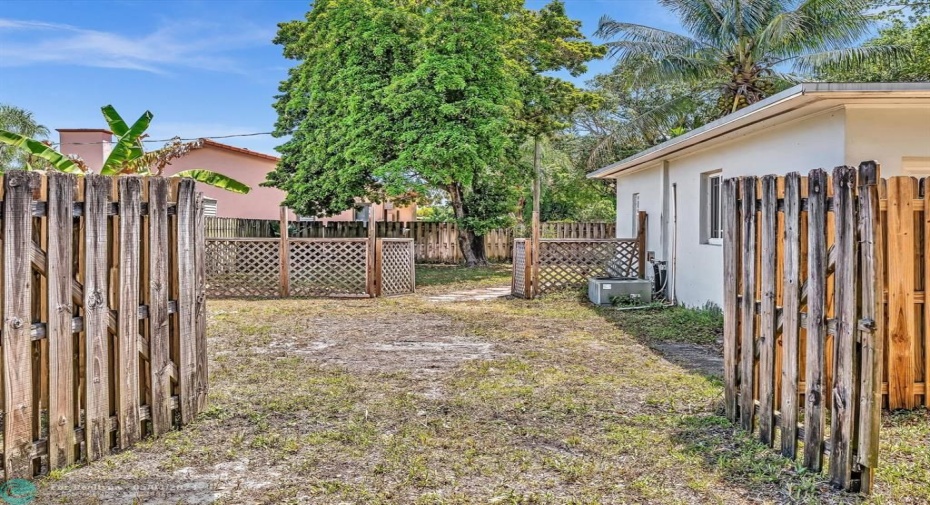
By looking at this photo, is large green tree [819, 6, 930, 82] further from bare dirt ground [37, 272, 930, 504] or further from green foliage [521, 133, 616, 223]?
bare dirt ground [37, 272, 930, 504]

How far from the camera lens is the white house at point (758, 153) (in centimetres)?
584

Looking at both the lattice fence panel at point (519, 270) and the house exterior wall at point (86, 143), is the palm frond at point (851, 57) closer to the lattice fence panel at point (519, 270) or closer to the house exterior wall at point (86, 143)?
the lattice fence panel at point (519, 270)

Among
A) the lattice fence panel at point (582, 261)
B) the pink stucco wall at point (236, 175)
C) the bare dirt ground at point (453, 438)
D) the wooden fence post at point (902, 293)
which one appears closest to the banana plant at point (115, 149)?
the bare dirt ground at point (453, 438)

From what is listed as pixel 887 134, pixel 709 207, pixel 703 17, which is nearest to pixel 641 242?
pixel 709 207

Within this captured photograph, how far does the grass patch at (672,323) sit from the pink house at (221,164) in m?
12.5

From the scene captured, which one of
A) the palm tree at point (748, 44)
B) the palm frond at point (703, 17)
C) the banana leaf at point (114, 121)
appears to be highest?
the palm frond at point (703, 17)

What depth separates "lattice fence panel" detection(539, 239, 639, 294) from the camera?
12227 millimetres

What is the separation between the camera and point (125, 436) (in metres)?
3.50

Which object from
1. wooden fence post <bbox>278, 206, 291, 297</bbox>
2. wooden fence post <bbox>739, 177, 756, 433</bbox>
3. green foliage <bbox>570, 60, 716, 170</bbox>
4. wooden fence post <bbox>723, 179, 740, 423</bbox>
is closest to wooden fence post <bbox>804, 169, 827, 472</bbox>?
wooden fence post <bbox>739, 177, 756, 433</bbox>

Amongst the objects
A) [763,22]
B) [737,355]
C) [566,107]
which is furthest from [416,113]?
[737,355]

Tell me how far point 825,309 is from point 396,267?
1036cm

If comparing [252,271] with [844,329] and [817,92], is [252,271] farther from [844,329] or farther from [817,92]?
[844,329]

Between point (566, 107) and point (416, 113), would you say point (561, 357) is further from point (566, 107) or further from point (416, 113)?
point (566, 107)

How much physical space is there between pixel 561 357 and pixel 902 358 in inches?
120
